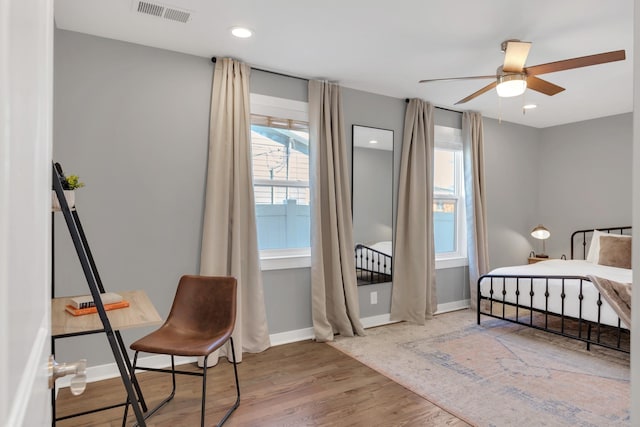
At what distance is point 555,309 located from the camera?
369 cm

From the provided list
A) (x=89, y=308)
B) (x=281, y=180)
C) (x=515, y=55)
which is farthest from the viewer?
(x=281, y=180)

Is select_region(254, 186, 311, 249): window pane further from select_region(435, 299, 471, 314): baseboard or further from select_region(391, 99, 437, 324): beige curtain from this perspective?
select_region(435, 299, 471, 314): baseboard

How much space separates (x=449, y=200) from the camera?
5.11m

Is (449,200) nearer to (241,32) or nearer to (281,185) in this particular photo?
(281,185)

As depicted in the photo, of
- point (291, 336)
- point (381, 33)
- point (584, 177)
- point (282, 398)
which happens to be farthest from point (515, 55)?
point (584, 177)

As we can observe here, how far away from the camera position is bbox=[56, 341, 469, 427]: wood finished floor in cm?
240

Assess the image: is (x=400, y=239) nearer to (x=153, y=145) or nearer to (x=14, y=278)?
(x=153, y=145)

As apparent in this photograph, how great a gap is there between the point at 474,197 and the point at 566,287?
5.37 ft

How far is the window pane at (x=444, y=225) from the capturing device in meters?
5.01

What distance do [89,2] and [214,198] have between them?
1520 millimetres

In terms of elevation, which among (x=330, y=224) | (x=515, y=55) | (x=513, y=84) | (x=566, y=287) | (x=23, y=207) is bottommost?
(x=566, y=287)

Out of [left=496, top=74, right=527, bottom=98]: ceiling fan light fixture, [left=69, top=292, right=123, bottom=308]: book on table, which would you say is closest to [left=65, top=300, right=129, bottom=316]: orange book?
[left=69, top=292, right=123, bottom=308]: book on table

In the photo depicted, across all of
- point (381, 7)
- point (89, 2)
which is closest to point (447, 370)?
point (381, 7)

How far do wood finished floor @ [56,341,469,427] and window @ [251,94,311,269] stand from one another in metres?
1.00
